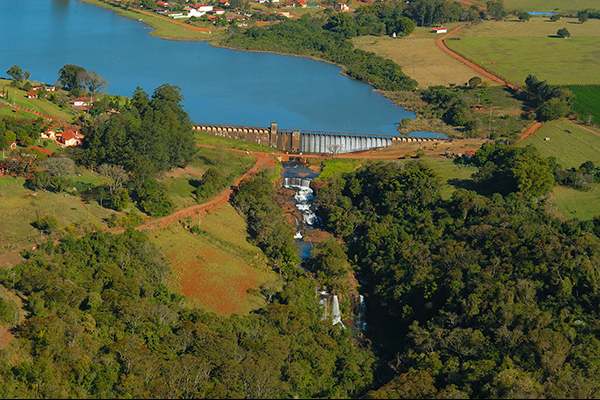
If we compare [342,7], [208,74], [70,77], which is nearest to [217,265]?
[70,77]

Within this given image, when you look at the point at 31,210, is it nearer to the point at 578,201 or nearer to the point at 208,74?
the point at 578,201

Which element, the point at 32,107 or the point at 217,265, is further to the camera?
the point at 32,107

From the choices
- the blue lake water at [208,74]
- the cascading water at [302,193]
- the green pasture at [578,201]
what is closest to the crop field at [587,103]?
the blue lake water at [208,74]

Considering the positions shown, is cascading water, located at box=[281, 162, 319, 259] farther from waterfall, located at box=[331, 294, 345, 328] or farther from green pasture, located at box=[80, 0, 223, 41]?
green pasture, located at box=[80, 0, 223, 41]

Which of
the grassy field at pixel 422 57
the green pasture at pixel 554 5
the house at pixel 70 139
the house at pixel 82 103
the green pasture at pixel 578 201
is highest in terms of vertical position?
the green pasture at pixel 554 5

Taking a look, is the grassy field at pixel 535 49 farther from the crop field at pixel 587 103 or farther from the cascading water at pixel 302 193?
the cascading water at pixel 302 193

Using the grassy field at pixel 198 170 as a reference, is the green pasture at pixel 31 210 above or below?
above

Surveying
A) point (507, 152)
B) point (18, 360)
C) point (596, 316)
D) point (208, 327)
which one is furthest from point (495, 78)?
point (18, 360)
